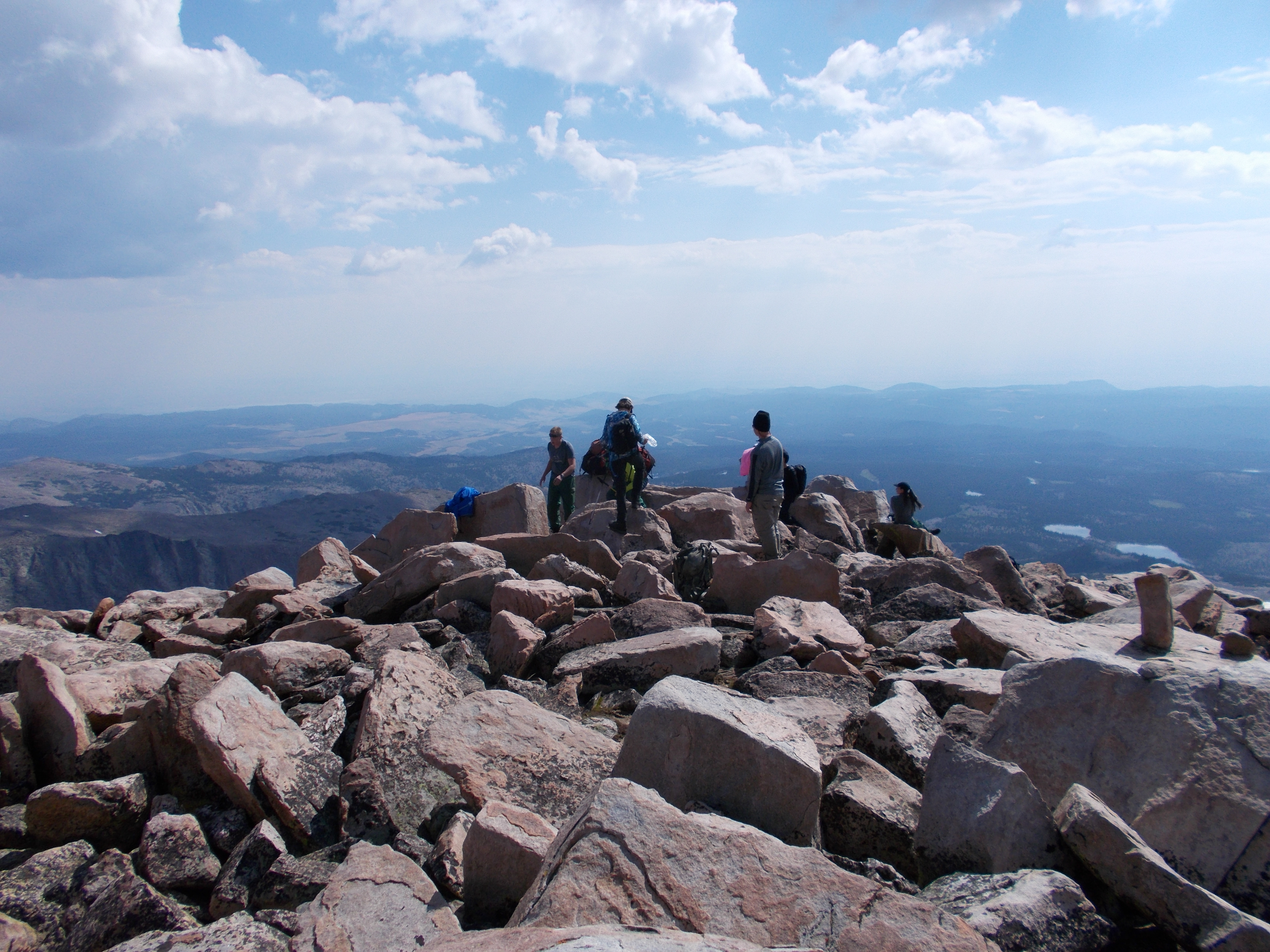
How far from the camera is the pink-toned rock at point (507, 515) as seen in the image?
13312 mm

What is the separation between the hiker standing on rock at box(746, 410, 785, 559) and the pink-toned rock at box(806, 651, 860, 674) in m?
4.95

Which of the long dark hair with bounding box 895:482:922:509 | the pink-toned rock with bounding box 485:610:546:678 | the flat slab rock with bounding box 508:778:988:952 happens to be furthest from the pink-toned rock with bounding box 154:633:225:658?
the long dark hair with bounding box 895:482:922:509

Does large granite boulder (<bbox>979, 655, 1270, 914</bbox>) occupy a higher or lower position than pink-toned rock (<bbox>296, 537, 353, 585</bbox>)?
higher

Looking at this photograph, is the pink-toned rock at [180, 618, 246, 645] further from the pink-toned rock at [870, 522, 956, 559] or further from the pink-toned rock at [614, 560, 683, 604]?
the pink-toned rock at [870, 522, 956, 559]

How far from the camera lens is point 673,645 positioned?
6281mm

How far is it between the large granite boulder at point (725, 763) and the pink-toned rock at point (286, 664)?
3.56m

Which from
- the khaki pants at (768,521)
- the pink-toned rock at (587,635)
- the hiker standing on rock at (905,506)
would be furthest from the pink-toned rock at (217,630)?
the hiker standing on rock at (905,506)

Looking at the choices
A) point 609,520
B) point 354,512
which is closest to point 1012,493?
point 354,512

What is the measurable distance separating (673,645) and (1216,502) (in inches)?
9211

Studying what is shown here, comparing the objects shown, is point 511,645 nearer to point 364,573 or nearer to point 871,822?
point 871,822

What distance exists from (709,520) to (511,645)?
7804 millimetres

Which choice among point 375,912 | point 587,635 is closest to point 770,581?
point 587,635

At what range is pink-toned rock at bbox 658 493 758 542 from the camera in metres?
13.6

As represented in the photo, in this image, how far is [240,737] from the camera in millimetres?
4305
